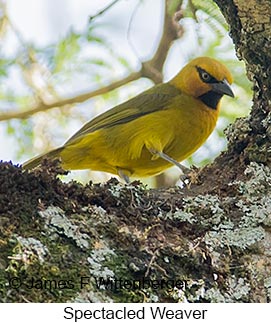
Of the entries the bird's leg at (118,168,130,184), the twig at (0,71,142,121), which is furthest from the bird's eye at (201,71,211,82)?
the bird's leg at (118,168,130,184)

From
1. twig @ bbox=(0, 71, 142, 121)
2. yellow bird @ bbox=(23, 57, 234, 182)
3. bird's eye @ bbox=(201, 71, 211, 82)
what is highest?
bird's eye @ bbox=(201, 71, 211, 82)

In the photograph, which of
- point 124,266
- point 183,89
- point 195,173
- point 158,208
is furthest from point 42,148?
point 124,266

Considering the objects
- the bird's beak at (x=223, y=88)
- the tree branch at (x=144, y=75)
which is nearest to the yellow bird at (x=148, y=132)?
the bird's beak at (x=223, y=88)

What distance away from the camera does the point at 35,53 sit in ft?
16.7

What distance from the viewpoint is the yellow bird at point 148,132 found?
4.59 metres

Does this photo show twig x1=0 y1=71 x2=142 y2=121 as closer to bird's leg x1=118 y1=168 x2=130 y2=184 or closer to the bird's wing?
the bird's wing

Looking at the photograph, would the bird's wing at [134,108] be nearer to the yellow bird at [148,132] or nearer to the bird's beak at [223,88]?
the yellow bird at [148,132]

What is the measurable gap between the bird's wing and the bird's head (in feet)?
0.42

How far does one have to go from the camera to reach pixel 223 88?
188 inches

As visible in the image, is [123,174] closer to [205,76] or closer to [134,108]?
[134,108]

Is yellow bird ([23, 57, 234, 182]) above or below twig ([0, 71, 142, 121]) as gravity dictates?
below

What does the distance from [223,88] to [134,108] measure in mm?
578

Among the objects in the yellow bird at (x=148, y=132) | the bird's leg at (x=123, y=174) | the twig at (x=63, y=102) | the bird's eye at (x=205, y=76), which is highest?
the bird's eye at (x=205, y=76)

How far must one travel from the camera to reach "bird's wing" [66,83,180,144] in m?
4.76
